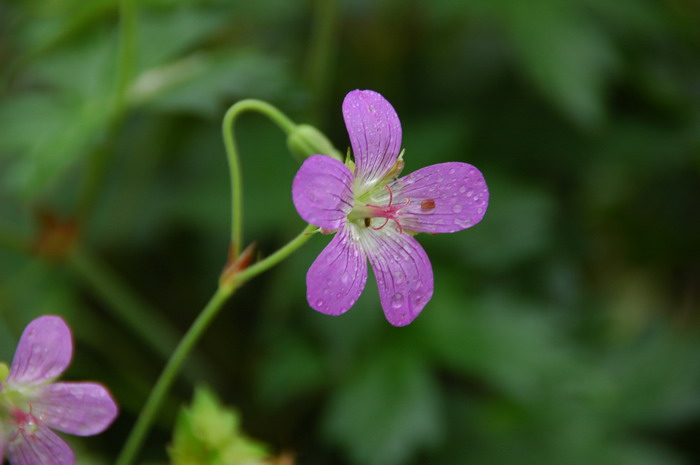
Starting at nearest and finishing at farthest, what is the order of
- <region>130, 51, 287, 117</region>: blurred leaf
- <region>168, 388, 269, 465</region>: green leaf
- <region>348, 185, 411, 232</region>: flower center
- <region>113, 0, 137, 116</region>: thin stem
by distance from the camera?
<region>348, 185, 411, 232</region>: flower center, <region>168, 388, 269, 465</region>: green leaf, <region>113, 0, 137, 116</region>: thin stem, <region>130, 51, 287, 117</region>: blurred leaf

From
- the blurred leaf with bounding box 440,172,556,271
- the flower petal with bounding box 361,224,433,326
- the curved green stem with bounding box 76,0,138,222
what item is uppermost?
the blurred leaf with bounding box 440,172,556,271

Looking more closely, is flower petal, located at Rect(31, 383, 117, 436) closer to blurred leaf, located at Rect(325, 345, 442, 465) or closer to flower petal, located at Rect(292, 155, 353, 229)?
flower petal, located at Rect(292, 155, 353, 229)

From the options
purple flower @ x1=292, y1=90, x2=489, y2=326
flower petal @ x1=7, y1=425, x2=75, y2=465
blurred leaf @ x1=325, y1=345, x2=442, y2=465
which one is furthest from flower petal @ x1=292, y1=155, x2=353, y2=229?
blurred leaf @ x1=325, y1=345, x2=442, y2=465

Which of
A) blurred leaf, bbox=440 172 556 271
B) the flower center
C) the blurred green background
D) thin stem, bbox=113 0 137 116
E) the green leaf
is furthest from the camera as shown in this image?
blurred leaf, bbox=440 172 556 271

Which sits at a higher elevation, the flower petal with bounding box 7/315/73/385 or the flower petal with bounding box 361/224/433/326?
the flower petal with bounding box 361/224/433/326

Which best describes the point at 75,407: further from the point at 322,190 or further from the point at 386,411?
the point at 386,411

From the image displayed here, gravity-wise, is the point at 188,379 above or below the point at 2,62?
below

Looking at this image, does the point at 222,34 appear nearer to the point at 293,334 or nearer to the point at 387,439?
the point at 293,334

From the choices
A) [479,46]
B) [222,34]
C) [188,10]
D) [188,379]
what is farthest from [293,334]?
[479,46]
